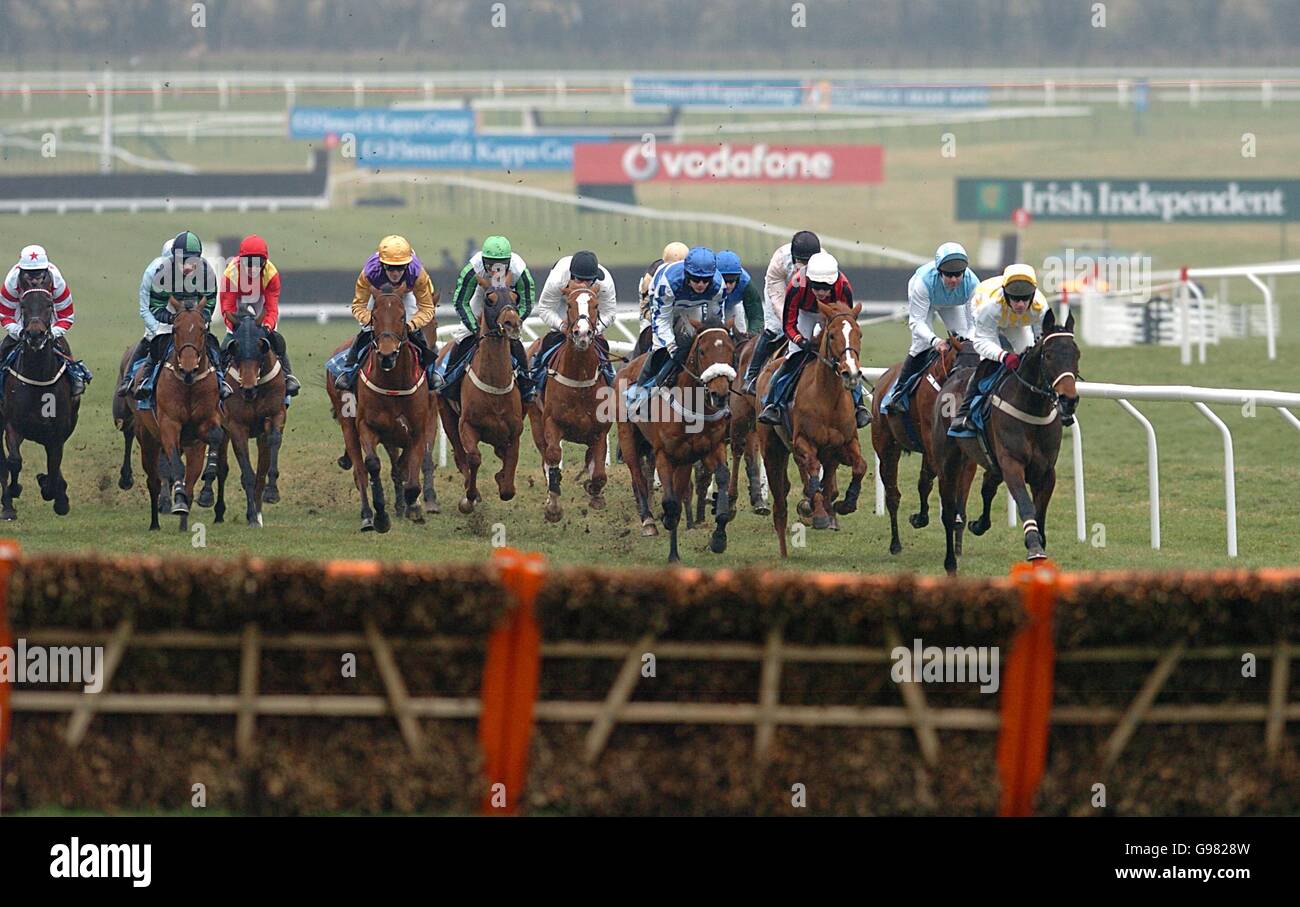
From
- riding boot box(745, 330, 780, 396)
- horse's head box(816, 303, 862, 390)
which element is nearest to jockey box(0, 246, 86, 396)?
riding boot box(745, 330, 780, 396)

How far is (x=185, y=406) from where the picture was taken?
38.5 feet

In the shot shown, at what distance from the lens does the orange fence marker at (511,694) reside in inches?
221

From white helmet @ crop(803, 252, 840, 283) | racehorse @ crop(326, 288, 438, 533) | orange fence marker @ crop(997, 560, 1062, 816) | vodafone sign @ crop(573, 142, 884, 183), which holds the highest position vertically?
vodafone sign @ crop(573, 142, 884, 183)

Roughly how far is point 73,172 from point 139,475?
726 inches

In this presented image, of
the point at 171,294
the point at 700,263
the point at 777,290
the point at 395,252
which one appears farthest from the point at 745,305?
the point at 171,294

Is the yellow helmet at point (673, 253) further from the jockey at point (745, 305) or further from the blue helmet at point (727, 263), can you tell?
the blue helmet at point (727, 263)

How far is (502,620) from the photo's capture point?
5605 mm

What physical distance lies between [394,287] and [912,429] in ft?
10.6

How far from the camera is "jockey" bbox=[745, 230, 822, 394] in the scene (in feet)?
38.7

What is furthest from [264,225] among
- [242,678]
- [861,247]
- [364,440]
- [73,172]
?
[242,678]

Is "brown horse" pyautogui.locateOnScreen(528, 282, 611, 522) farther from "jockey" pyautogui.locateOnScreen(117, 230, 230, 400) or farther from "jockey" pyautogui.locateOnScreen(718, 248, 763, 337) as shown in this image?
"jockey" pyautogui.locateOnScreen(117, 230, 230, 400)

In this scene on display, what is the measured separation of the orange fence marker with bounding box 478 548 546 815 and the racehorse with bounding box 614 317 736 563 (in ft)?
16.2

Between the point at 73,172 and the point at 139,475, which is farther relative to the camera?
the point at 73,172
